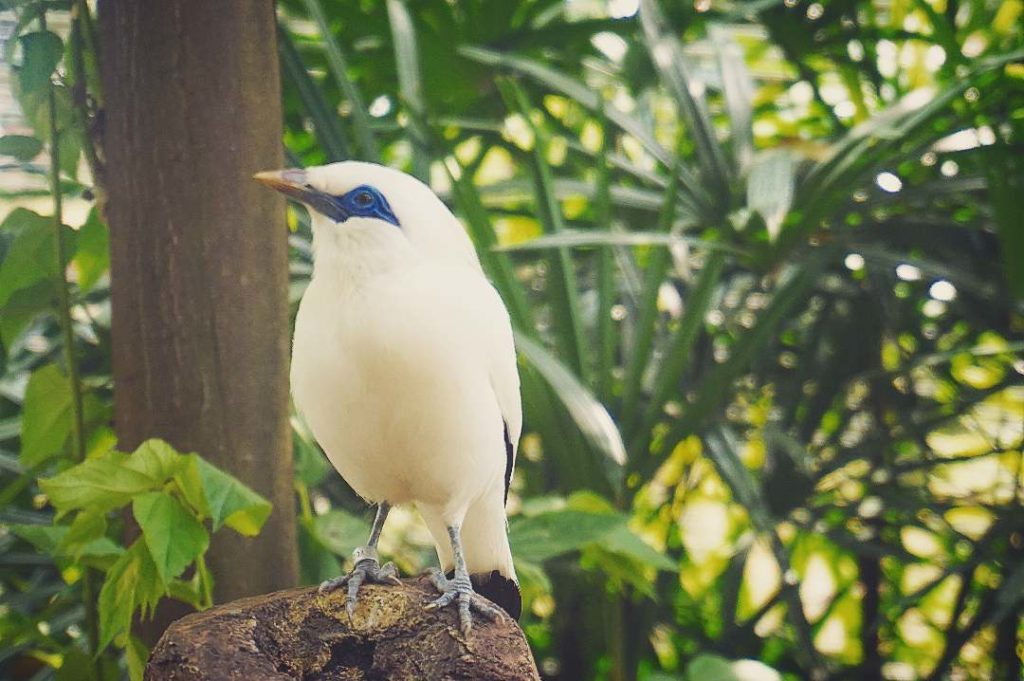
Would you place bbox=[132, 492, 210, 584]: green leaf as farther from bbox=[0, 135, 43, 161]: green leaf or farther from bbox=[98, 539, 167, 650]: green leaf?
bbox=[0, 135, 43, 161]: green leaf

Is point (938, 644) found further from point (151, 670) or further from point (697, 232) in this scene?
point (151, 670)

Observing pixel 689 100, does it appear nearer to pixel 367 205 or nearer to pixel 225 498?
pixel 367 205

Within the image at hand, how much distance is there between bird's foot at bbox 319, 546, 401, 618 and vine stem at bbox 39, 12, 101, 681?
16.3 inches

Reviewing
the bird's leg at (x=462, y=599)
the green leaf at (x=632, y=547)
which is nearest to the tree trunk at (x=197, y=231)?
the bird's leg at (x=462, y=599)

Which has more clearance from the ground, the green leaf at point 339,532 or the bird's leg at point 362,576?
the bird's leg at point 362,576

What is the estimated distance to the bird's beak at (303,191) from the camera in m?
1.20

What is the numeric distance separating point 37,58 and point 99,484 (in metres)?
0.55

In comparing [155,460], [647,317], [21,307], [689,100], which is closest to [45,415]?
[21,307]

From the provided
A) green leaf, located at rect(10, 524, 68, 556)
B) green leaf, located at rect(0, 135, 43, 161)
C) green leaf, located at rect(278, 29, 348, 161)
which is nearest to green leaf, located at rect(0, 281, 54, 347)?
green leaf, located at rect(0, 135, 43, 161)

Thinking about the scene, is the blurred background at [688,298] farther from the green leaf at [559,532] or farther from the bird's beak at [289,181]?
the bird's beak at [289,181]

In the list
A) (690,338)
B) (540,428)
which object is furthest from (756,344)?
(540,428)

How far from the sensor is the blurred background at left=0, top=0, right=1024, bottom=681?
184cm

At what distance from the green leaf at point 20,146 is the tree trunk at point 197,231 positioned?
0.09 meters

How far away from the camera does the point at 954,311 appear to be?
2.77 m
